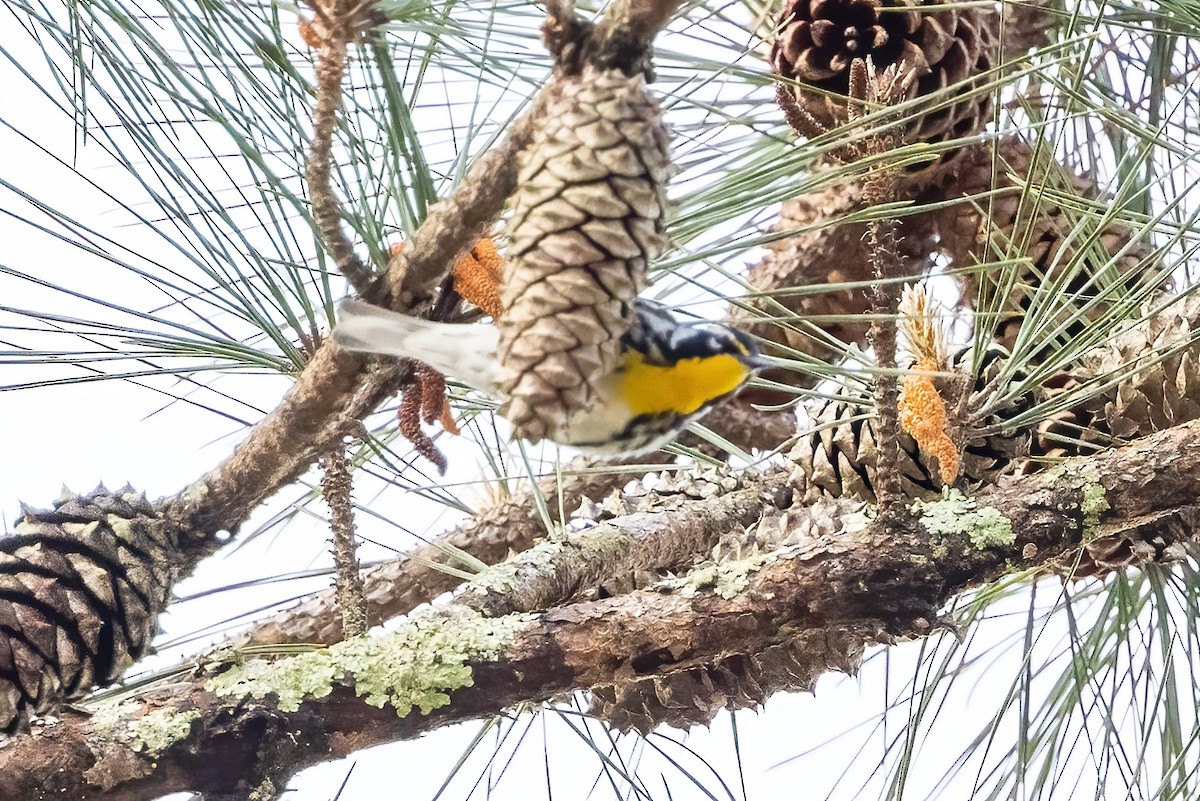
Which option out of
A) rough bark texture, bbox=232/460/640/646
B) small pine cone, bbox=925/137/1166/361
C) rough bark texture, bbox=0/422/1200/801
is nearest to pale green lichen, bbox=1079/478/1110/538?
rough bark texture, bbox=0/422/1200/801

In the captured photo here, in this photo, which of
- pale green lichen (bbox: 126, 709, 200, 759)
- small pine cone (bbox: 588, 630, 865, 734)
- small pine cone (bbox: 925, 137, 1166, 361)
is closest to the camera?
pale green lichen (bbox: 126, 709, 200, 759)

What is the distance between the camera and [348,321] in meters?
0.43

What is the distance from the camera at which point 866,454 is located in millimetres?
757

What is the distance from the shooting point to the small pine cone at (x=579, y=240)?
0.33 meters

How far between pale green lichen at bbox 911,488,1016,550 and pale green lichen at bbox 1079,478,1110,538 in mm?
40

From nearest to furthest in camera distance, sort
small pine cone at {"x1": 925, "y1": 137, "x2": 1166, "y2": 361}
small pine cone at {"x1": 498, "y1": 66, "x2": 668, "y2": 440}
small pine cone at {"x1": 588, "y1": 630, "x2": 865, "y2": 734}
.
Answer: small pine cone at {"x1": 498, "y1": 66, "x2": 668, "y2": 440}, small pine cone at {"x1": 588, "y1": 630, "x2": 865, "y2": 734}, small pine cone at {"x1": 925, "y1": 137, "x2": 1166, "y2": 361}

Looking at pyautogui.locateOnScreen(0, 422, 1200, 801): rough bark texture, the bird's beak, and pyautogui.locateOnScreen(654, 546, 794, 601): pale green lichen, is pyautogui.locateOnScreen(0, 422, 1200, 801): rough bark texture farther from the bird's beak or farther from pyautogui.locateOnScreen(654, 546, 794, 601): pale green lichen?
the bird's beak

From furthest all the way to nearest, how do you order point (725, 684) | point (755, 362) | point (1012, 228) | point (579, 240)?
point (1012, 228), point (725, 684), point (755, 362), point (579, 240)

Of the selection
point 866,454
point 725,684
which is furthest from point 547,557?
point 866,454

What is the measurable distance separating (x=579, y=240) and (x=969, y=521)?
0.31 metres

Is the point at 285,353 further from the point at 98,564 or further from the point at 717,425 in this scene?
the point at 717,425

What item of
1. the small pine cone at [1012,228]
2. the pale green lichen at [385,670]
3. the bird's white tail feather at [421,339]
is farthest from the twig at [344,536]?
the small pine cone at [1012,228]

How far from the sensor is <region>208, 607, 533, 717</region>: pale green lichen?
0.54 meters

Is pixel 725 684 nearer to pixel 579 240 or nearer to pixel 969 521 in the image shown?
pixel 969 521
